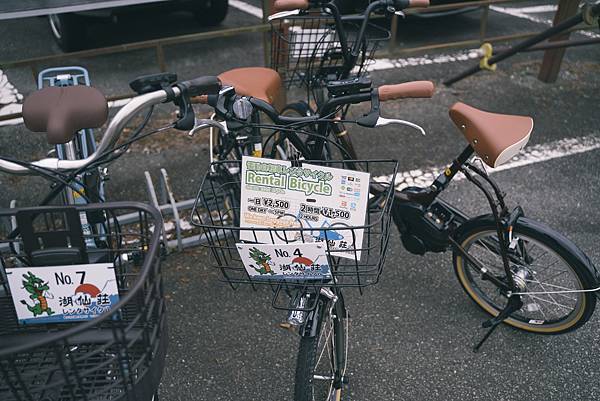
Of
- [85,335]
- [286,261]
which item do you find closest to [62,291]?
[85,335]

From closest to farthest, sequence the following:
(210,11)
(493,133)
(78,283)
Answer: (78,283), (493,133), (210,11)

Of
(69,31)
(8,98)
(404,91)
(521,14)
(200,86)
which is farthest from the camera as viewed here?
(521,14)

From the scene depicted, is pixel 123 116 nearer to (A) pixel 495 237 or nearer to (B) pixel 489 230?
(B) pixel 489 230

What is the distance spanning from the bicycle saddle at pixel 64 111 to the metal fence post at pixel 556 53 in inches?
189

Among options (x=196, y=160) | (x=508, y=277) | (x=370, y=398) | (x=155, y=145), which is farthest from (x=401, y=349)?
(x=155, y=145)

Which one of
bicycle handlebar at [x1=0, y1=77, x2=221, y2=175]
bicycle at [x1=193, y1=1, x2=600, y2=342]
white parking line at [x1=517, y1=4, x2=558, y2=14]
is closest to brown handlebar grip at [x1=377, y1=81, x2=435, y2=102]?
bicycle at [x1=193, y1=1, x2=600, y2=342]

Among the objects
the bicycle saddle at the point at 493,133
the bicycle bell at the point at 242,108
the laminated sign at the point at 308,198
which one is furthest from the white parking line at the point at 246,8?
the laminated sign at the point at 308,198

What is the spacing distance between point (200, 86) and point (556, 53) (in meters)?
4.66

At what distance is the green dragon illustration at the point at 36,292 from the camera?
153 centimetres

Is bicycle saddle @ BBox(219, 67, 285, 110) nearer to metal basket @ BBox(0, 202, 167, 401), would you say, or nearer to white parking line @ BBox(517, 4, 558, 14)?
metal basket @ BBox(0, 202, 167, 401)

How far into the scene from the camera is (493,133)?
7.72 feet

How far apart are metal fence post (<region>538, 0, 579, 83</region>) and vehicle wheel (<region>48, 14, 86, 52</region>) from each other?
4.99m

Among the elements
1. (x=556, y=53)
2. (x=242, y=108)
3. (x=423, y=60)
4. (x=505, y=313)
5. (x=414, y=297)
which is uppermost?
(x=242, y=108)

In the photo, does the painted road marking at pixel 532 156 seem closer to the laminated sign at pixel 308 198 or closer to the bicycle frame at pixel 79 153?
the bicycle frame at pixel 79 153
